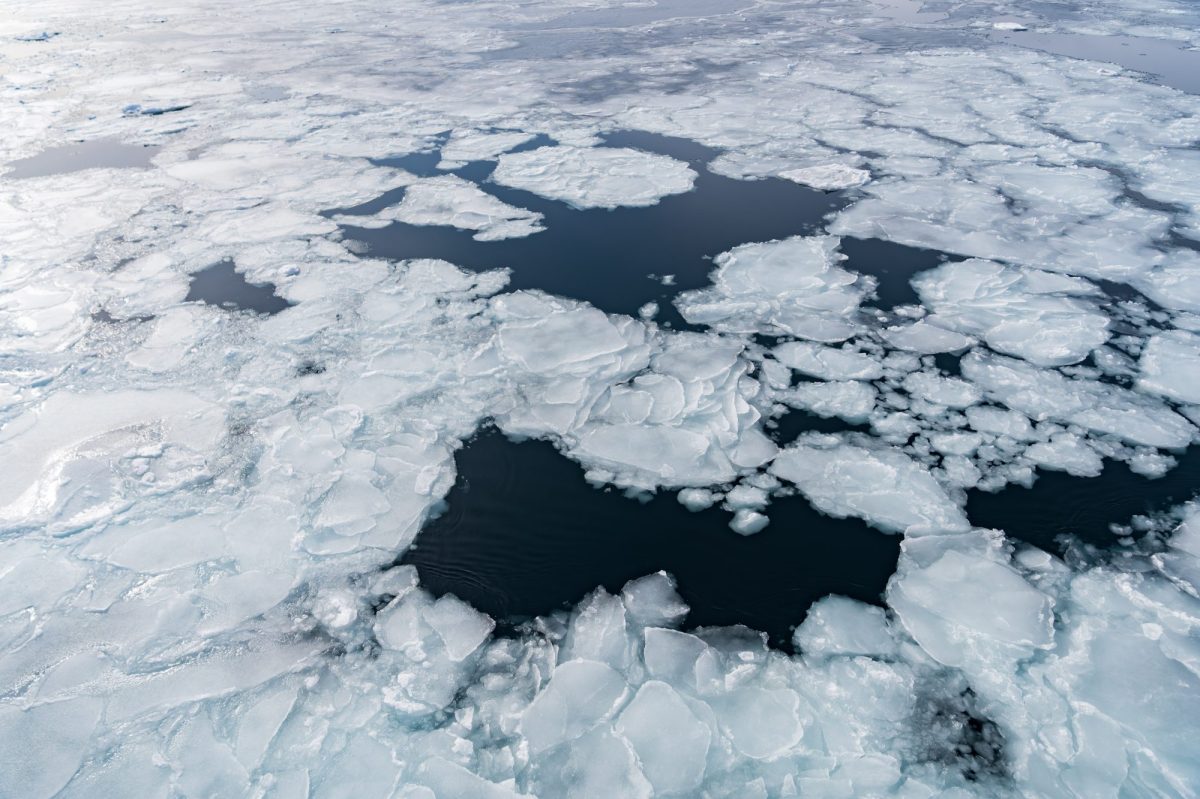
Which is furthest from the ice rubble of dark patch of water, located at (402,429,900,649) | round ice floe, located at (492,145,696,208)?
dark patch of water, located at (402,429,900,649)

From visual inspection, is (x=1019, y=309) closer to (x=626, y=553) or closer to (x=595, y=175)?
(x=626, y=553)

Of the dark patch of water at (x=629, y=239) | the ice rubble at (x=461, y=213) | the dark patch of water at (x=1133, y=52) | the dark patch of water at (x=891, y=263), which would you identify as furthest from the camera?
the dark patch of water at (x=1133, y=52)

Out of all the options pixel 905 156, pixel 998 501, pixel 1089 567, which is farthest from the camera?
A: pixel 905 156

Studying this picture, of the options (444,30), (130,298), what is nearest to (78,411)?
(130,298)

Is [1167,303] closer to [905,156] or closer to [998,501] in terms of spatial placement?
[998,501]

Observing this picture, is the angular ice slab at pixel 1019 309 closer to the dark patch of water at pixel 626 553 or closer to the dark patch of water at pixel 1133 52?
the dark patch of water at pixel 626 553

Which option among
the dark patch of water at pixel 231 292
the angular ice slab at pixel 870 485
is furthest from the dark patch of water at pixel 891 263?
the dark patch of water at pixel 231 292
